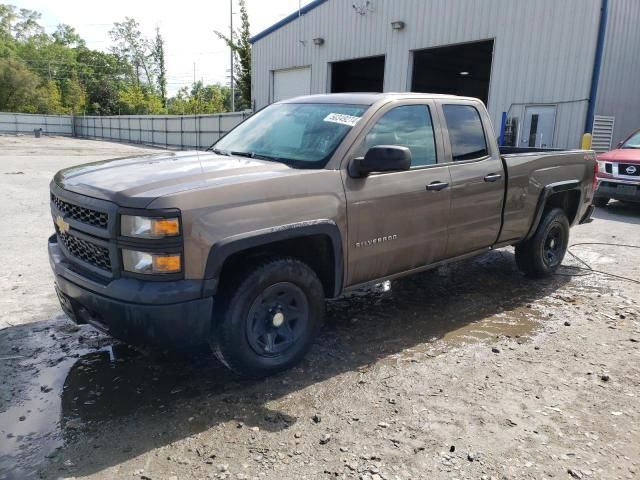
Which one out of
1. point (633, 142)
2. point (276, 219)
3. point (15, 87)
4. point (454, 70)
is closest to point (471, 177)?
point (276, 219)

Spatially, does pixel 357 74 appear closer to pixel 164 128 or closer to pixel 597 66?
pixel 597 66

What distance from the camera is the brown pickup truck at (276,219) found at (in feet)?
9.71

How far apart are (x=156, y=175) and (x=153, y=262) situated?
622 mm

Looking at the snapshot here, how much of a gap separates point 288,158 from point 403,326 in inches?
70.4

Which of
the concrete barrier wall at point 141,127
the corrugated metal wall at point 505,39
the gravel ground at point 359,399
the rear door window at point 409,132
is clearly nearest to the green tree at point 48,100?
the concrete barrier wall at point 141,127

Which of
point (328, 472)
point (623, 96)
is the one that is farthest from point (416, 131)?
point (623, 96)

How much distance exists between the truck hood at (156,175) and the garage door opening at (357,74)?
16.5 m

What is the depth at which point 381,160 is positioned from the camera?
3545 millimetres

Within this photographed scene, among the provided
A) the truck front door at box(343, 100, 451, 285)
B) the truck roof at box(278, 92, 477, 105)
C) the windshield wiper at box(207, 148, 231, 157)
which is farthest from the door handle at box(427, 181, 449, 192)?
the windshield wiper at box(207, 148, 231, 157)

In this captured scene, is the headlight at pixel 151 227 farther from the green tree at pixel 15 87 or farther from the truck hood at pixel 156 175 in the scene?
the green tree at pixel 15 87

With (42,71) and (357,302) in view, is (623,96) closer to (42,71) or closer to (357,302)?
(357,302)

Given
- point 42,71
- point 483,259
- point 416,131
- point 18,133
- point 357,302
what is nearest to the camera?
point 416,131

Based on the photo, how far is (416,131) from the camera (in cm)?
432

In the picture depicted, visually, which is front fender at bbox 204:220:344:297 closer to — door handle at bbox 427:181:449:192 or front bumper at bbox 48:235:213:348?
front bumper at bbox 48:235:213:348
